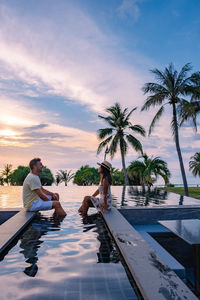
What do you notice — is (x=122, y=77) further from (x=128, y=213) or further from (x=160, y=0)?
(x=128, y=213)

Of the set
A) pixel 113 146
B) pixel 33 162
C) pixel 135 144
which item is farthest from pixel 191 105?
pixel 33 162

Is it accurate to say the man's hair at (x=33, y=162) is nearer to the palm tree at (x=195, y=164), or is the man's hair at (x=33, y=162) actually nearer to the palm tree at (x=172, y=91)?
the palm tree at (x=172, y=91)

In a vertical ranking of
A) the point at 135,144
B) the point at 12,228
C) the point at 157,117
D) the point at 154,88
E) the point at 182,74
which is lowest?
the point at 12,228

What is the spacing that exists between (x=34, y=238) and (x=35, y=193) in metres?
1.80

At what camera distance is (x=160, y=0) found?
1116 centimetres

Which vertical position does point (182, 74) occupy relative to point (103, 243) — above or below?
above

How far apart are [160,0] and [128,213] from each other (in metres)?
9.20

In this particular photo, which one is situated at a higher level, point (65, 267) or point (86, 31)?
point (86, 31)

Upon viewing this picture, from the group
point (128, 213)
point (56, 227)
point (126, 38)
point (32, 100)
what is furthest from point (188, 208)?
point (32, 100)

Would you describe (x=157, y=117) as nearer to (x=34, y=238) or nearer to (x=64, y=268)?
(x=34, y=238)

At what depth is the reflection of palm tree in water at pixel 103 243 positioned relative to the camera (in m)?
3.55

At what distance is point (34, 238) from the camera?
455 cm

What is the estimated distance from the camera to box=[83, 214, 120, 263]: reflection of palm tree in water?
355 cm

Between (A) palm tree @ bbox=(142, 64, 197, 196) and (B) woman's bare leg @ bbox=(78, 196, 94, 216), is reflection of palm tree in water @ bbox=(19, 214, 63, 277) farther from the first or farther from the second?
(A) palm tree @ bbox=(142, 64, 197, 196)
